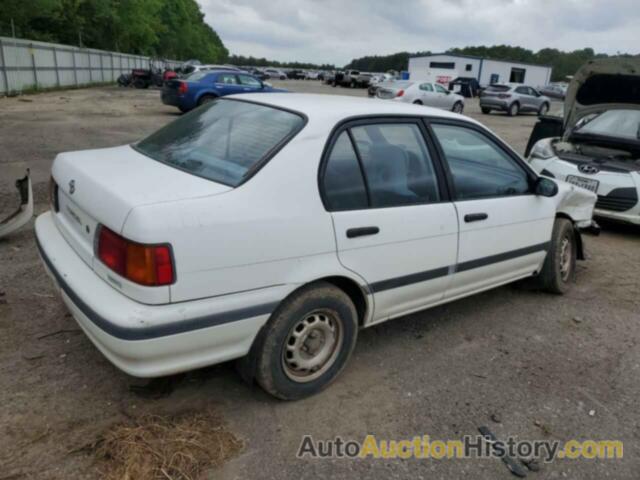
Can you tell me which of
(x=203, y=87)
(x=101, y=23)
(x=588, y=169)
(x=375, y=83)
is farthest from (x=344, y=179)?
(x=101, y=23)

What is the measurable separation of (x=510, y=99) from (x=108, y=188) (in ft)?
88.3

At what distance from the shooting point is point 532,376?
3340mm

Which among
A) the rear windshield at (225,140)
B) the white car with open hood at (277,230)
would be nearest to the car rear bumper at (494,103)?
the white car with open hood at (277,230)

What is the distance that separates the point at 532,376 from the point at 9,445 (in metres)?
2.97

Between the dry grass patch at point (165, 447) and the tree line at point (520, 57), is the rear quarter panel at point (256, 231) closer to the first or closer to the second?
the dry grass patch at point (165, 447)

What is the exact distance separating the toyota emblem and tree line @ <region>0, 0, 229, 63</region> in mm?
28728

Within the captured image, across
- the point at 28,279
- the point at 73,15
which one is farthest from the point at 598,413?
the point at 73,15

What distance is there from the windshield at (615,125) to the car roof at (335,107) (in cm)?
486

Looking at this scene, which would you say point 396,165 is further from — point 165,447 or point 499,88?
point 499,88

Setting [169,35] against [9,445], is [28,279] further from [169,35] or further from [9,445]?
[169,35]

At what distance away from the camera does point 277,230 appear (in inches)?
99.7

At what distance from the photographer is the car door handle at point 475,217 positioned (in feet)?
11.2

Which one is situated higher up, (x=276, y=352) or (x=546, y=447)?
(x=276, y=352)

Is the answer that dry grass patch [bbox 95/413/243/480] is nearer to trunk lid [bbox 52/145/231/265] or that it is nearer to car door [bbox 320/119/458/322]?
trunk lid [bbox 52/145/231/265]
